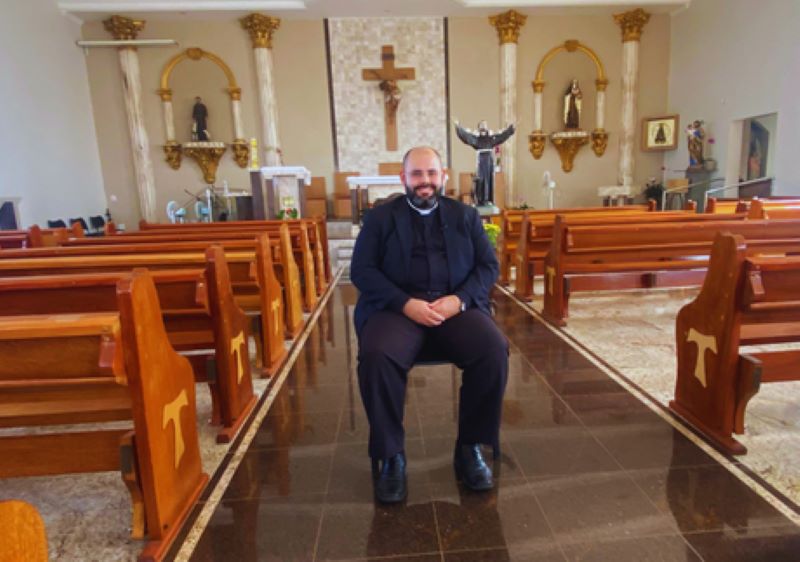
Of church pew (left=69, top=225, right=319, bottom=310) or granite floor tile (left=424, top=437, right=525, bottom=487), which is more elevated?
church pew (left=69, top=225, right=319, bottom=310)

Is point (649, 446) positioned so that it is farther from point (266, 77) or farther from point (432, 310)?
point (266, 77)

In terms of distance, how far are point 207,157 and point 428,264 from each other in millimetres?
10937

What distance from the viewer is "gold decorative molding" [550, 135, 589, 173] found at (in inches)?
479

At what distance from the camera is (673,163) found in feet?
39.2

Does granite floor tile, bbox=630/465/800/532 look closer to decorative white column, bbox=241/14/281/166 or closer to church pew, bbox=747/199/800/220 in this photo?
church pew, bbox=747/199/800/220

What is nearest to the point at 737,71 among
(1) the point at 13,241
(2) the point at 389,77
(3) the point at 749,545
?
(2) the point at 389,77

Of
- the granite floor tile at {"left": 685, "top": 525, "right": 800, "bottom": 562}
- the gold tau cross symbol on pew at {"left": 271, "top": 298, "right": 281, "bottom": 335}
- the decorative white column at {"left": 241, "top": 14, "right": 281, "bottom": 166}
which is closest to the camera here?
the granite floor tile at {"left": 685, "top": 525, "right": 800, "bottom": 562}

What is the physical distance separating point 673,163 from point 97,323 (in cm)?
1325

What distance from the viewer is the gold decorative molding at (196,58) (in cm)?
1146

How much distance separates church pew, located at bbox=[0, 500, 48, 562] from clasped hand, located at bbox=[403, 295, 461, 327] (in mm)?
1573

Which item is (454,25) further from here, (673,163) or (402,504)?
(402,504)

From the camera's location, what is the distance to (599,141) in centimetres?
1220

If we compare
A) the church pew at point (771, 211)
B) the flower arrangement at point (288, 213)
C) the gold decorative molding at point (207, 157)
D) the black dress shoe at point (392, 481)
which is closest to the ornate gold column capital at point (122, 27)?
the gold decorative molding at point (207, 157)

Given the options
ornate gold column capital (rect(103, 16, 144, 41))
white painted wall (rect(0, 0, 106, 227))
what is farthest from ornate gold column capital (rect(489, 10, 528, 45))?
white painted wall (rect(0, 0, 106, 227))
